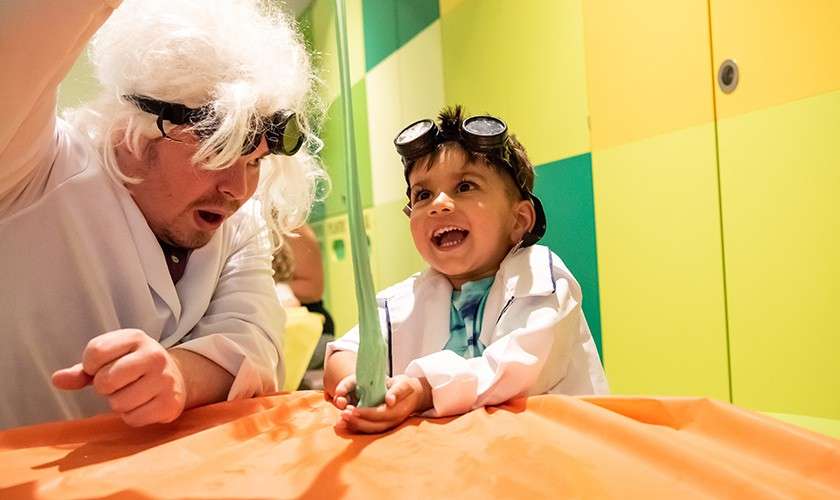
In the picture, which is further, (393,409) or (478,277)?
(478,277)

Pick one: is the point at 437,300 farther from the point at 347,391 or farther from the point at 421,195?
the point at 347,391

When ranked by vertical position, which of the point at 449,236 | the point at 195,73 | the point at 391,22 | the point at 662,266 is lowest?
the point at 662,266

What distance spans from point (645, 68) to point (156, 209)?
1.30 meters

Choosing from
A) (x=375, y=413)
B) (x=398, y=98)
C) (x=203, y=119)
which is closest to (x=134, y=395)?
(x=375, y=413)

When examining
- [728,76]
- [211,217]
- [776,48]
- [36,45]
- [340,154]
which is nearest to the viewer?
[36,45]

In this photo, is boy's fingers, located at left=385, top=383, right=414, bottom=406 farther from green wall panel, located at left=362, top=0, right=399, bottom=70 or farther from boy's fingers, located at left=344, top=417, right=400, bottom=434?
green wall panel, located at left=362, top=0, right=399, bottom=70

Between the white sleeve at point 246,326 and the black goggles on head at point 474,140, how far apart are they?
353 millimetres

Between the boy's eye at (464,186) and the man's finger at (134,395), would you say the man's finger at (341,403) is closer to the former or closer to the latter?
the man's finger at (134,395)

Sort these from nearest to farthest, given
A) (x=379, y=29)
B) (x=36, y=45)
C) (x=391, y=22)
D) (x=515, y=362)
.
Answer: (x=36, y=45)
(x=515, y=362)
(x=391, y=22)
(x=379, y=29)

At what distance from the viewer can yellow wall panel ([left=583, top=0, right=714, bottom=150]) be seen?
61.7 inches

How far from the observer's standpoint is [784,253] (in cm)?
141

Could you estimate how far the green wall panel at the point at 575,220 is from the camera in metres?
1.91

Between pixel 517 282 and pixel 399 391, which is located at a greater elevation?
pixel 517 282

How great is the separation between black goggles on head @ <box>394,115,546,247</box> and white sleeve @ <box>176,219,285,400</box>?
35 cm
